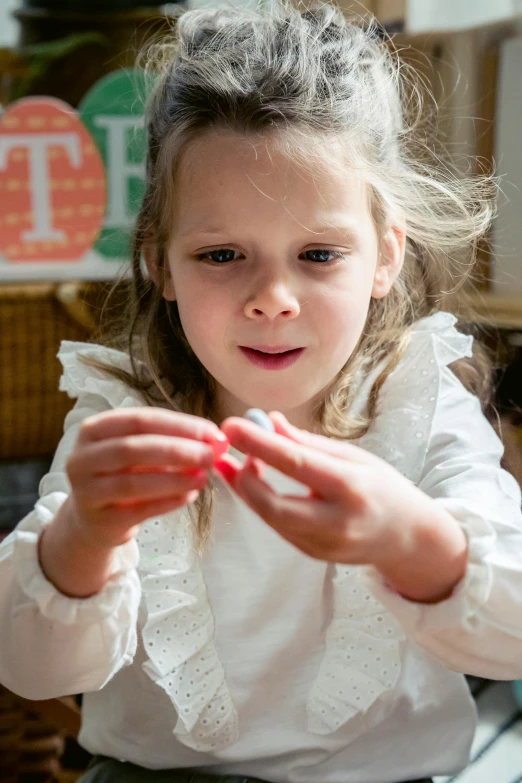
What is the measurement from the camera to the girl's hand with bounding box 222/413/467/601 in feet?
1.85

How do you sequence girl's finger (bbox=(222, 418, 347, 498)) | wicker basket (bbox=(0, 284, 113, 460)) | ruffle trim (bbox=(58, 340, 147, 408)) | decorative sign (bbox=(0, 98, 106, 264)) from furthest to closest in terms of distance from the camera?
decorative sign (bbox=(0, 98, 106, 264)) → wicker basket (bbox=(0, 284, 113, 460)) → ruffle trim (bbox=(58, 340, 147, 408)) → girl's finger (bbox=(222, 418, 347, 498))

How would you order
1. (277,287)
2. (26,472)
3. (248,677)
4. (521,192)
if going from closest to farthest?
(277,287)
(248,677)
(521,192)
(26,472)

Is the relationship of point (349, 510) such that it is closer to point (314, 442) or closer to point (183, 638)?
point (314, 442)

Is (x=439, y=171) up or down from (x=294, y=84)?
down

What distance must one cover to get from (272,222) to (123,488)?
0.28m

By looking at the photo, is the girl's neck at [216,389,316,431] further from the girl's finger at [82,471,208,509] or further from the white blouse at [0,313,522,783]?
the girl's finger at [82,471,208,509]

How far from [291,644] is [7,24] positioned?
4.69 ft

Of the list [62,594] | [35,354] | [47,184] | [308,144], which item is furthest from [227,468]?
[47,184]

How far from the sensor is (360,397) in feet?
3.07

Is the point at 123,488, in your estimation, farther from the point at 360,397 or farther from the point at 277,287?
the point at 360,397

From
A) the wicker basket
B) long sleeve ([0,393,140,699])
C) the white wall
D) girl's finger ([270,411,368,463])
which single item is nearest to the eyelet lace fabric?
long sleeve ([0,393,140,699])

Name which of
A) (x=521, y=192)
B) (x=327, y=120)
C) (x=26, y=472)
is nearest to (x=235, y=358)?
(x=327, y=120)

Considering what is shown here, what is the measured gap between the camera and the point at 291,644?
90cm

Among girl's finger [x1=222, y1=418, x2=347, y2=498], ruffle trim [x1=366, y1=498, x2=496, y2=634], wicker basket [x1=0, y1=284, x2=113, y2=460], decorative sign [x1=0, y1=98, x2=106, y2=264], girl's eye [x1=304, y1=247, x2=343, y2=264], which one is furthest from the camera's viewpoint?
decorative sign [x1=0, y1=98, x2=106, y2=264]
